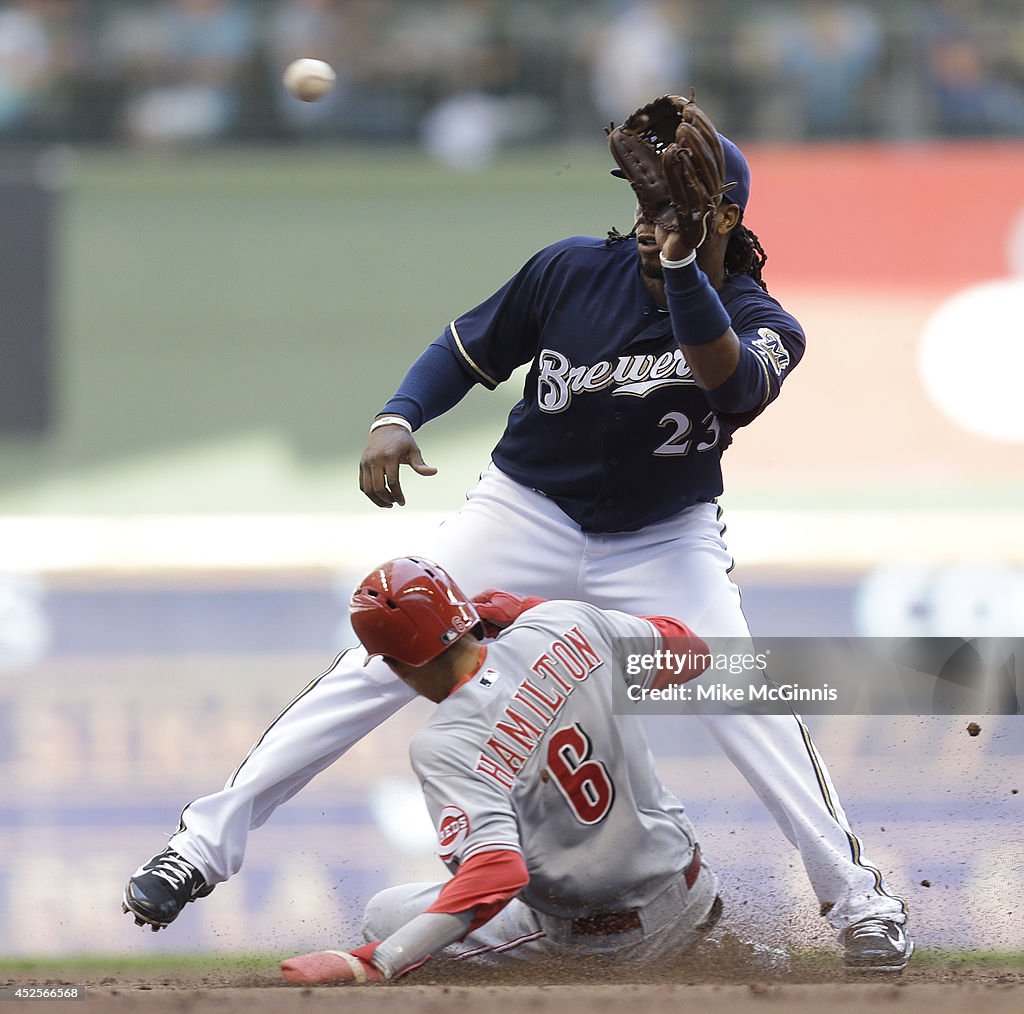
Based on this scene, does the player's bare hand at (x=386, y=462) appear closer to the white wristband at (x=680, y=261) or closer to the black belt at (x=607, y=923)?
the white wristband at (x=680, y=261)

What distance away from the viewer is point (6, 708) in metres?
6.65

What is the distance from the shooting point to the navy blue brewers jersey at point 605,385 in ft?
11.7

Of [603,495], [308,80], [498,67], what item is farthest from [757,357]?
[498,67]

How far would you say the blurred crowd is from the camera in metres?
11.1

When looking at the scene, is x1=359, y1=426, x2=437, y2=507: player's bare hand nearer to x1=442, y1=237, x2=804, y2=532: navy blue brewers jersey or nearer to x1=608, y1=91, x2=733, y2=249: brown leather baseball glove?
x1=442, y1=237, x2=804, y2=532: navy blue brewers jersey

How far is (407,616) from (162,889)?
0.80 m

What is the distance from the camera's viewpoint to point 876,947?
3242 mm

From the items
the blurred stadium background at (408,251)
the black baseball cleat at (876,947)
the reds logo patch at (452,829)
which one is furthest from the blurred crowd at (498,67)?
the reds logo patch at (452,829)

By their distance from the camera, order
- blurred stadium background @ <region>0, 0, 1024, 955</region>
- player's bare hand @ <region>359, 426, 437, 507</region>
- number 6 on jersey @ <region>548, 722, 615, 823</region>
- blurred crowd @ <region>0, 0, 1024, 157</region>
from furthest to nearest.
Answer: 1. blurred crowd @ <region>0, 0, 1024, 157</region>
2. blurred stadium background @ <region>0, 0, 1024, 955</region>
3. player's bare hand @ <region>359, 426, 437, 507</region>
4. number 6 on jersey @ <region>548, 722, 615, 823</region>

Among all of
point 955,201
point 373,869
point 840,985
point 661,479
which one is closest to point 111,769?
point 373,869

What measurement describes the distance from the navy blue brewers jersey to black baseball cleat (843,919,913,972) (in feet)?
3.26

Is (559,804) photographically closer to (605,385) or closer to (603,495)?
(603,495)

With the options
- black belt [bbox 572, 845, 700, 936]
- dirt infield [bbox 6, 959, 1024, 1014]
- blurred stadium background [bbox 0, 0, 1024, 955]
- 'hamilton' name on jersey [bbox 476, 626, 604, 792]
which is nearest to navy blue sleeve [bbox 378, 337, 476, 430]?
'hamilton' name on jersey [bbox 476, 626, 604, 792]

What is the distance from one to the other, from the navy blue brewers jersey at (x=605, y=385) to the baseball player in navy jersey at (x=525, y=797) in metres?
0.37
